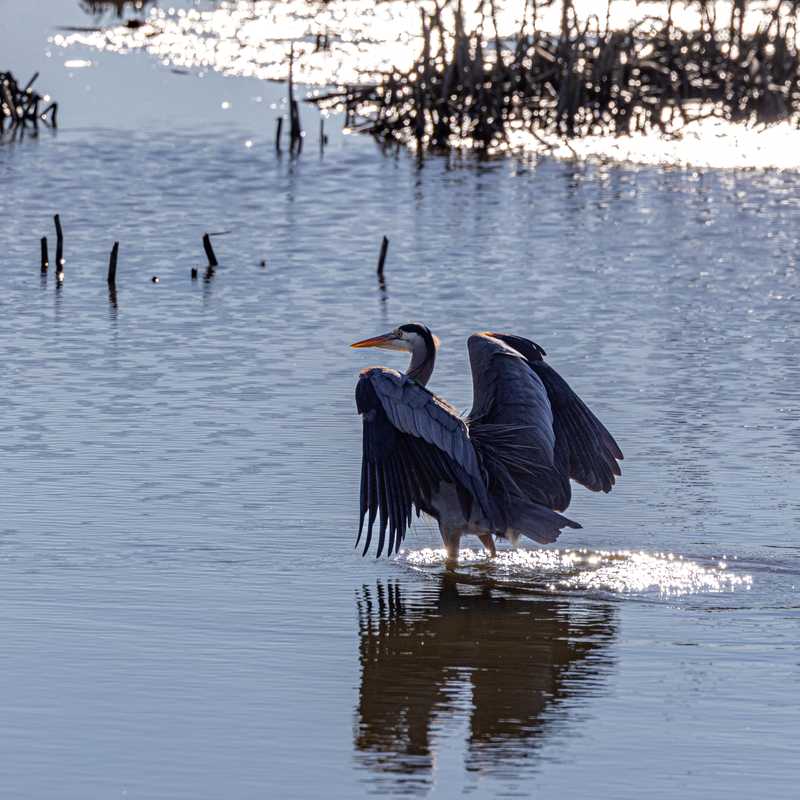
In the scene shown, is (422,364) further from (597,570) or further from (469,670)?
(469,670)

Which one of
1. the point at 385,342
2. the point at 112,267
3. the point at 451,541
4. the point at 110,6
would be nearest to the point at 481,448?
the point at 451,541

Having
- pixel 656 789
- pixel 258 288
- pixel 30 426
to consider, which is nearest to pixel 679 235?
pixel 258 288

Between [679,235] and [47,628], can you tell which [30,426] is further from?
[679,235]

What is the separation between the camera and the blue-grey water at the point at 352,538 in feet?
20.2

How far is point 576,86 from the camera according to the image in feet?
81.9

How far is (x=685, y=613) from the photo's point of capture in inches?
303

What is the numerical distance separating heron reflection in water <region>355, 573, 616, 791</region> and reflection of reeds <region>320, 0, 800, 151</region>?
16894 mm

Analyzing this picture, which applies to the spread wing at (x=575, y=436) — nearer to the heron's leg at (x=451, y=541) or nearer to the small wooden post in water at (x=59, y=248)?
the heron's leg at (x=451, y=541)

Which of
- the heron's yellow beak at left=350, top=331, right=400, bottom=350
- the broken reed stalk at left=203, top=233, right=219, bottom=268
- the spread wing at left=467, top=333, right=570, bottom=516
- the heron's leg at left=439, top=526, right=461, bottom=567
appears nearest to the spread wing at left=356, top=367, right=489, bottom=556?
the spread wing at left=467, top=333, right=570, bottom=516

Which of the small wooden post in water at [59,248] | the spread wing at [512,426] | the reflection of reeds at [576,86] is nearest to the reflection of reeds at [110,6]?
the reflection of reeds at [576,86]

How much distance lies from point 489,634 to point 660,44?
20.6 meters

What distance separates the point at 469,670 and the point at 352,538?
1735 mm

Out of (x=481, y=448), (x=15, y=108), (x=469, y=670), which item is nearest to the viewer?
(x=469, y=670)

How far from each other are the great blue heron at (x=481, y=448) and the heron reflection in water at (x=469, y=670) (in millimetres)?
331
